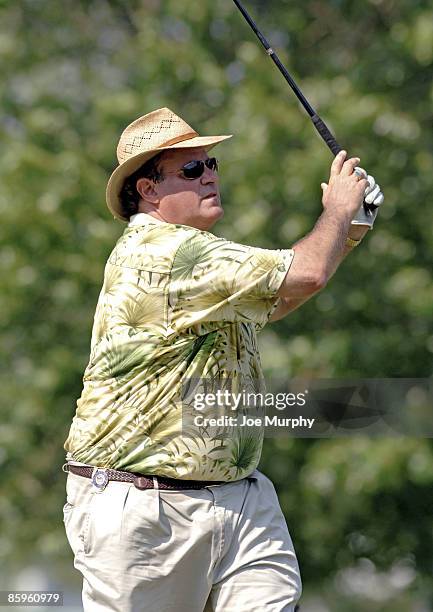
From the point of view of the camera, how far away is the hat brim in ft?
13.0

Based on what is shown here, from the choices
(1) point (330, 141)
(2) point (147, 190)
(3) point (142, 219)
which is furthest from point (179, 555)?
(1) point (330, 141)

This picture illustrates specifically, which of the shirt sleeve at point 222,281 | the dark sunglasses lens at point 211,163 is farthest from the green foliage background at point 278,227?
the shirt sleeve at point 222,281

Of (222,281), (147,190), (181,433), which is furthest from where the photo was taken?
(147,190)

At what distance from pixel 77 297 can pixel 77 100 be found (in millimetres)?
1875

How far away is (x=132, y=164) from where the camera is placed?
13.2ft

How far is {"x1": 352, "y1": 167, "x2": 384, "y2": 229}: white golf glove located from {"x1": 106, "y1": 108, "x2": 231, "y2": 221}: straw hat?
0.47 metres

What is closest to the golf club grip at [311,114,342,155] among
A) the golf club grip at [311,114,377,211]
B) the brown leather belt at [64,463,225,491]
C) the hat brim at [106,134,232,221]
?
the golf club grip at [311,114,377,211]

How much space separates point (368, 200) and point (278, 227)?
A: 18.9 feet

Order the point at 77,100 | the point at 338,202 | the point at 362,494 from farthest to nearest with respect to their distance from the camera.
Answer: the point at 77,100 < the point at 362,494 < the point at 338,202

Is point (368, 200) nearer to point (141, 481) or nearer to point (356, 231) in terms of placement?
point (356, 231)

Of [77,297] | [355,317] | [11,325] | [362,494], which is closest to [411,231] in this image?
[355,317]

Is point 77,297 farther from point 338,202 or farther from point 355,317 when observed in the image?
point 338,202

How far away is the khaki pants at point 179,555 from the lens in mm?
3645

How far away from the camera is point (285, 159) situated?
955 centimetres
